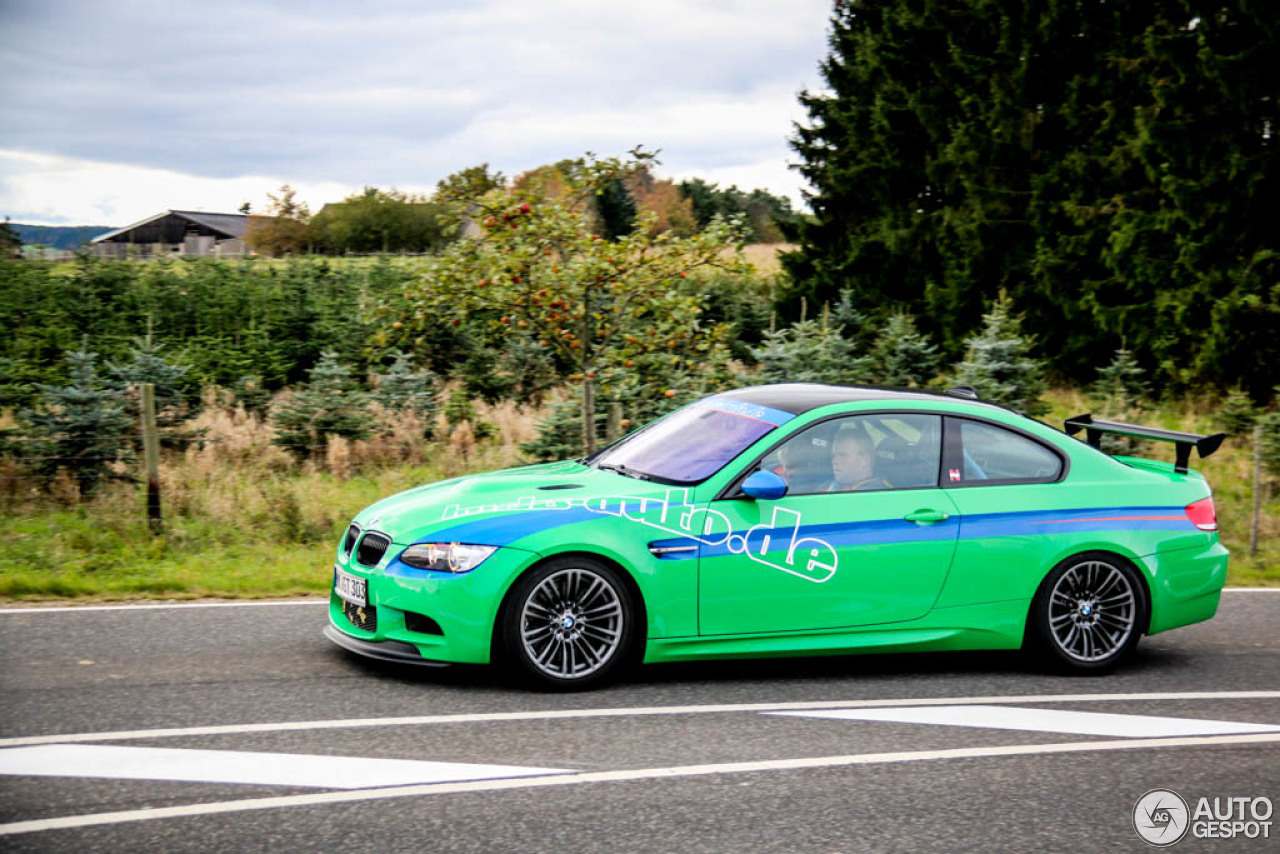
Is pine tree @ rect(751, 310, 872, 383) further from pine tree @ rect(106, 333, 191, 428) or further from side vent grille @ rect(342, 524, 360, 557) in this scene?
side vent grille @ rect(342, 524, 360, 557)

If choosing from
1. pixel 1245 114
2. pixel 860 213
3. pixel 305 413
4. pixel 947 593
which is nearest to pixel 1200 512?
pixel 947 593

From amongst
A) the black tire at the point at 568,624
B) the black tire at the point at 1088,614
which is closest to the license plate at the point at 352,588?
the black tire at the point at 568,624

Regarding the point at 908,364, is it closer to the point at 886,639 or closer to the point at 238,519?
the point at 238,519

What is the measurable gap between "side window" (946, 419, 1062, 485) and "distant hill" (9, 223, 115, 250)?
19.7 m

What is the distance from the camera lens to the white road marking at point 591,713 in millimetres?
5309

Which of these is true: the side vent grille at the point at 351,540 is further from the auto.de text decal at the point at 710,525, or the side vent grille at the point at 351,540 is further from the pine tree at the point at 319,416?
the pine tree at the point at 319,416

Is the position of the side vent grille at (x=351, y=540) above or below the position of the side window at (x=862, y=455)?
below

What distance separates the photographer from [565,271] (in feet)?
37.7

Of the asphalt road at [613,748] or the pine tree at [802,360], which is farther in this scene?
the pine tree at [802,360]

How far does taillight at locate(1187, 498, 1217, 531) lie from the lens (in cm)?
718

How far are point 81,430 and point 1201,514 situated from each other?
36.8 feet

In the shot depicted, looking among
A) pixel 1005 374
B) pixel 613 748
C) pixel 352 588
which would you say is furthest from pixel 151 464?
pixel 1005 374

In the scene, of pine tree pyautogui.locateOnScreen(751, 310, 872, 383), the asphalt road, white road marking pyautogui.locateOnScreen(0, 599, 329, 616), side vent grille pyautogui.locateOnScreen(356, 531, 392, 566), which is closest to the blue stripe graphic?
side vent grille pyautogui.locateOnScreen(356, 531, 392, 566)

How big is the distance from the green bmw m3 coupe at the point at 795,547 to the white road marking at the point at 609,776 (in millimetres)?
1193
